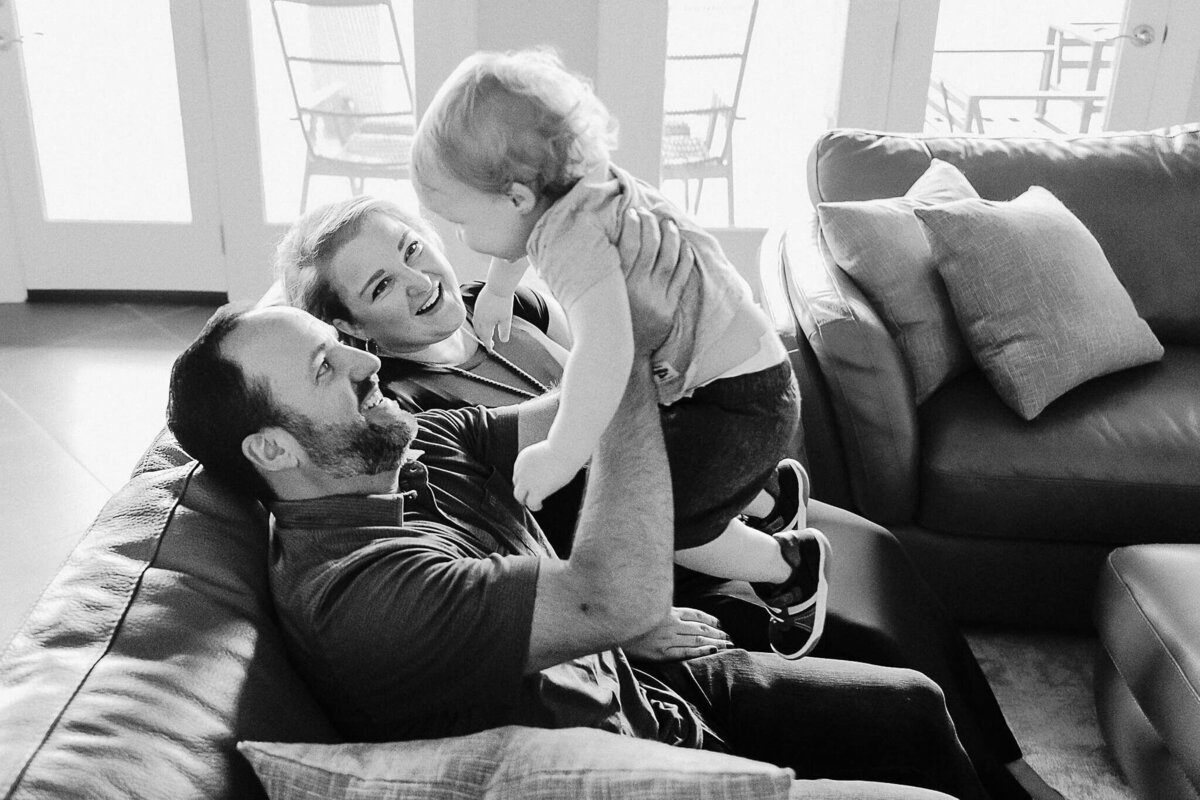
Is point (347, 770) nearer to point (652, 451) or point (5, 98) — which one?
point (652, 451)

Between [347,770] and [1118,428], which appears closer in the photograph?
[347,770]

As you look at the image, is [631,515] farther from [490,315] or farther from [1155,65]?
[1155,65]

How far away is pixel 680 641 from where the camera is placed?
147 cm

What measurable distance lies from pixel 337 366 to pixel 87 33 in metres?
3.33

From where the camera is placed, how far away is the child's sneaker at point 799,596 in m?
1.55

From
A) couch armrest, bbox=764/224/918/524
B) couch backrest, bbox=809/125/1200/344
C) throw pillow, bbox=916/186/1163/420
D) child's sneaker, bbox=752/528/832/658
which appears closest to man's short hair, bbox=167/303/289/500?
child's sneaker, bbox=752/528/832/658

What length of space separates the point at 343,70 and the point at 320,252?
252 centimetres

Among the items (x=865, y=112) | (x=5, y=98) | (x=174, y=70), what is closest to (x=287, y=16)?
(x=174, y=70)

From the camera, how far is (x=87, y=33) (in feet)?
12.9

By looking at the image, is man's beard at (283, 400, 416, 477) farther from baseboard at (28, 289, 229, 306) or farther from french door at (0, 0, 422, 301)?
baseboard at (28, 289, 229, 306)

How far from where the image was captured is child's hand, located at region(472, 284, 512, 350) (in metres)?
1.75

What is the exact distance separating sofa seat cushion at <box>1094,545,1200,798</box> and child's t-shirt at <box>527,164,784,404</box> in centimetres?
82

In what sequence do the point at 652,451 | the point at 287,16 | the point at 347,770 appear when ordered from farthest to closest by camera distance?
the point at 287,16 < the point at 652,451 < the point at 347,770

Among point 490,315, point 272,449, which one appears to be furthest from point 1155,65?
point 272,449
